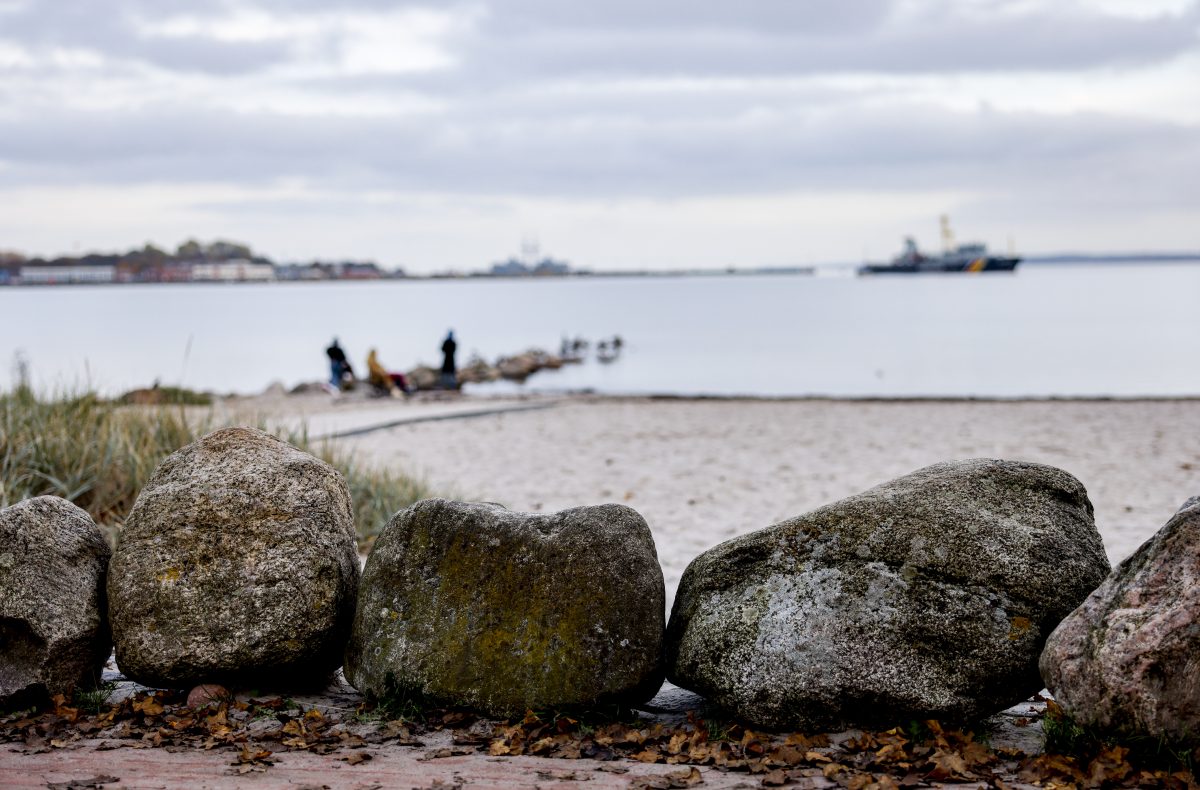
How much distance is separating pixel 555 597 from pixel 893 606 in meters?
1.51

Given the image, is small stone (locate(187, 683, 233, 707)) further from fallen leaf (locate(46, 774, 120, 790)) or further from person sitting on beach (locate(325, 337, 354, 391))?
person sitting on beach (locate(325, 337, 354, 391))

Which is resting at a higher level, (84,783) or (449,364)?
(449,364)

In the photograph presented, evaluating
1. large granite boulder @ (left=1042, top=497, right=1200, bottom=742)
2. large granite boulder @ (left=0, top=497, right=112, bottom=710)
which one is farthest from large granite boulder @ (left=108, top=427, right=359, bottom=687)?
large granite boulder @ (left=1042, top=497, right=1200, bottom=742)

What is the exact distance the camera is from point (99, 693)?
5668 millimetres

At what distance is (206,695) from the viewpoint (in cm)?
553

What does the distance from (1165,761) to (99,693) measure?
15.8 ft

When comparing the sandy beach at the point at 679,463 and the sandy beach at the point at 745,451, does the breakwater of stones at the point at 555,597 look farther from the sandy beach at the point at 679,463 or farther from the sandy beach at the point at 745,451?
the sandy beach at the point at 745,451

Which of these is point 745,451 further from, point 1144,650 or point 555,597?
point 1144,650

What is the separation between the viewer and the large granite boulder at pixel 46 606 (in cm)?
546

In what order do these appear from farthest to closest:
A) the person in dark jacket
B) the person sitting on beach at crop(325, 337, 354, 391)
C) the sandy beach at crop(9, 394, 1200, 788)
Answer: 1. the person in dark jacket
2. the person sitting on beach at crop(325, 337, 354, 391)
3. the sandy beach at crop(9, 394, 1200, 788)

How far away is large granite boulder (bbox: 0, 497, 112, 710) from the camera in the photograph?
5.46 m

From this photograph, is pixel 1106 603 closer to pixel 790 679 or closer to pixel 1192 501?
pixel 1192 501

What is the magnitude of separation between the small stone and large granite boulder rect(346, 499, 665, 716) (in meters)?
0.60

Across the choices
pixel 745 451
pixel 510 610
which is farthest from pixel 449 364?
→ pixel 510 610
